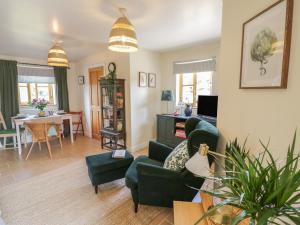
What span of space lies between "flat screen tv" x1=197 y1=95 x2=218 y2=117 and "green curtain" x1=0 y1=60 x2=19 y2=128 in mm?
4694

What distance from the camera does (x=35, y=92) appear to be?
496 cm

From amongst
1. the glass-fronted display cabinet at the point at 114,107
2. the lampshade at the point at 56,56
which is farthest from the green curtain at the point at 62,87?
the lampshade at the point at 56,56

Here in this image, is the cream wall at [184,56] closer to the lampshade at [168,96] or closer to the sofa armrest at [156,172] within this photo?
the lampshade at [168,96]

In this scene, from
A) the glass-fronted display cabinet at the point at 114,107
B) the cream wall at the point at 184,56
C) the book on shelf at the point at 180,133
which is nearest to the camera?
the cream wall at the point at 184,56

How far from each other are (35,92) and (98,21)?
3757 mm

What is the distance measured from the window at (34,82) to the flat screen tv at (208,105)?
14.4 feet

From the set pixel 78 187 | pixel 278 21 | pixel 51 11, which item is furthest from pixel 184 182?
pixel 51 11

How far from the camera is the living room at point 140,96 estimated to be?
3.32 feet

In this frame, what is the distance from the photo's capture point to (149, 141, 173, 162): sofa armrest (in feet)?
7.78

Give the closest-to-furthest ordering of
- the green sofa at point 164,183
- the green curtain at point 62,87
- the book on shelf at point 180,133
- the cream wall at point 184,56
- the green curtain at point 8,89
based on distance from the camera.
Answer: the green sofa at point 164,183, the cream wall at point 184,56, the book on shelf at point 180,133, the green curtain at point 8,89, the green curtain at point 62,87

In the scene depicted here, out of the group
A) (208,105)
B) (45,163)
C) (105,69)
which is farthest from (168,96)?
(45,163)

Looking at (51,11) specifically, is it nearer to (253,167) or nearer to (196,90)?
Answer: (253,167)

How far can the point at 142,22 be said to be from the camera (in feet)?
7.93

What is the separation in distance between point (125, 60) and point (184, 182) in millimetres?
2886
